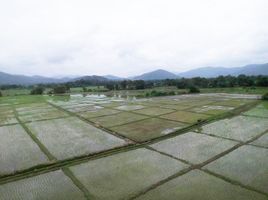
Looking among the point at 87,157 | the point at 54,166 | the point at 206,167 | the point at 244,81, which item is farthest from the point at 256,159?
the point at 244,81

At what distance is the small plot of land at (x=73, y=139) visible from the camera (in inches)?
451

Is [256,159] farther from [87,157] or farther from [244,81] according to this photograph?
[244,81]

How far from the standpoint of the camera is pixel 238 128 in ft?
50.1

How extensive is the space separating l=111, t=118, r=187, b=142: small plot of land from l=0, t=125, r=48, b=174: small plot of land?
5.52m

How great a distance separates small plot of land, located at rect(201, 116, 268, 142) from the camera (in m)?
13.5

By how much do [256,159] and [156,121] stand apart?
32.1ft

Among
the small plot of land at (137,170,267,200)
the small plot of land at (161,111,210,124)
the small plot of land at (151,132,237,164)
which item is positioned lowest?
the small plot of land at (137,170,267,200)

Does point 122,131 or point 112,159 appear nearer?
point 112,159

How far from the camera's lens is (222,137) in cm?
1315

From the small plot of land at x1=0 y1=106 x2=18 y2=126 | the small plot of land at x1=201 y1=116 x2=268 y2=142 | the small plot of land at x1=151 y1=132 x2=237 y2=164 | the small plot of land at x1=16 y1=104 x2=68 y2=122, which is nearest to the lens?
the small plot of land at x1=151 y1=132 x2=237 y2=164

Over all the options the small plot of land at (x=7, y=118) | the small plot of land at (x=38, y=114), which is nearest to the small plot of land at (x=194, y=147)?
the small plot of land at (x=38, y=114)

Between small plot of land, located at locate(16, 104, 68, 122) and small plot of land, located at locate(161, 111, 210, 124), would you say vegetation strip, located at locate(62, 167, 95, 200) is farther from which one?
small plot of land, located at locate(16, 104, 68, 122)

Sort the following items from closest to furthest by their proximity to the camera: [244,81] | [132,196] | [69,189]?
[132,196]
[69,189]
[244,81]

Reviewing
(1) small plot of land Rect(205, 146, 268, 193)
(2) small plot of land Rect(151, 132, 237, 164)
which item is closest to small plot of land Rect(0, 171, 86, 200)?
(2) small plot of land Rect(151, 132, 237, 164)
